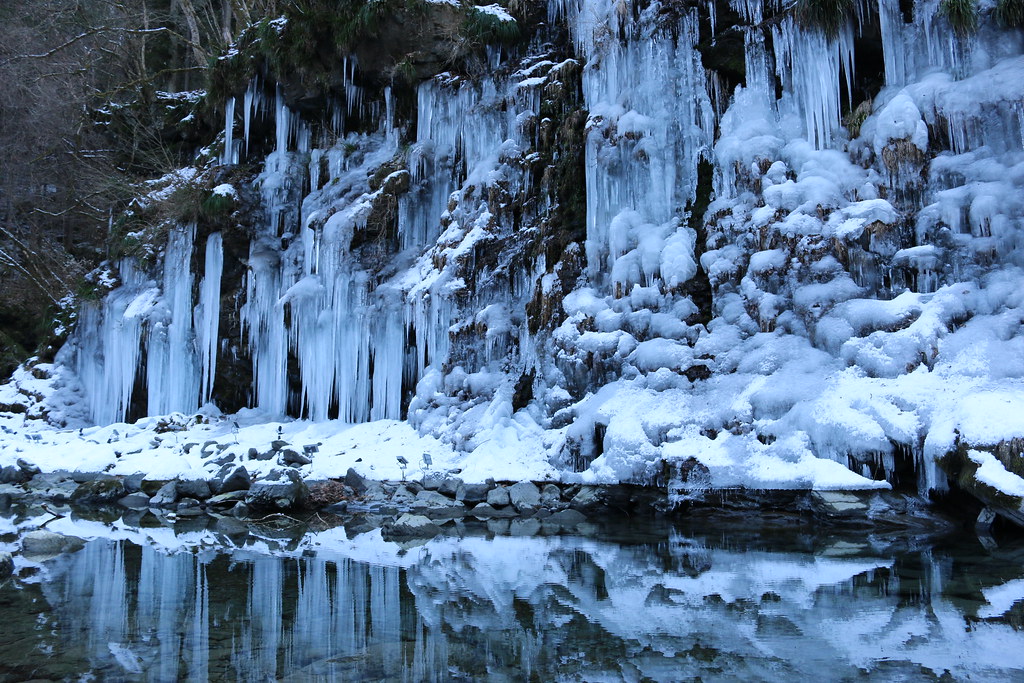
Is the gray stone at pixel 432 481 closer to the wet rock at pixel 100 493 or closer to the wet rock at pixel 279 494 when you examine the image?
the wet rock at pixel 279 494

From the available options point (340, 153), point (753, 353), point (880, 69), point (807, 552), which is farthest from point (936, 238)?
point (340, 153)

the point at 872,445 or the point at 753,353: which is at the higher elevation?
the point at 753,353

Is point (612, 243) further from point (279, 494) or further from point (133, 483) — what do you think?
point (133, 483)

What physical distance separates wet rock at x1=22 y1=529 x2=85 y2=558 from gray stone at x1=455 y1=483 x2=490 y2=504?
4093 millimetres

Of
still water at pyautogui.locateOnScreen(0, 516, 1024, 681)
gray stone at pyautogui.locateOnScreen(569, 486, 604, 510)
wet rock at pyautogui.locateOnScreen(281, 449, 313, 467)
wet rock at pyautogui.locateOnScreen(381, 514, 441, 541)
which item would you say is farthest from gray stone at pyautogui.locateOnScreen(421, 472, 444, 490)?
still water at pyautogui.locateOnScreen(0, 516, 1024, 681)

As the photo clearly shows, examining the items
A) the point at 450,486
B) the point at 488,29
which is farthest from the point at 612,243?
the point at 488,29

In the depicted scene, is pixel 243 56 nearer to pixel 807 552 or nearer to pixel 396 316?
pixel 396 316

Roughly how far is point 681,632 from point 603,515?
14.3 ft

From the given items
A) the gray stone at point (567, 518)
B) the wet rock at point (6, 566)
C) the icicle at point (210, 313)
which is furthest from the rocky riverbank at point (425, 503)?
the icicle at point (210, 313)

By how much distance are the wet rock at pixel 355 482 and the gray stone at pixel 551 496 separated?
2.49 meters

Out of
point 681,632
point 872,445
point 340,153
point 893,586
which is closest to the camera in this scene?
point 681,632

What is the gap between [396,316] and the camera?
41.5 feet

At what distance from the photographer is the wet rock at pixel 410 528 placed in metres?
8.01

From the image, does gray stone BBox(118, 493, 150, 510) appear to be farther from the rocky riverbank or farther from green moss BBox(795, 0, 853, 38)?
green moss BBox(795, 0, 853, 38)
